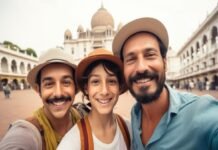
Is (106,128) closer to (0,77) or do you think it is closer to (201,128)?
(201,128)

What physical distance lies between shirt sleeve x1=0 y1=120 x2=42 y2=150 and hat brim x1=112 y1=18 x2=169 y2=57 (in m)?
0.84

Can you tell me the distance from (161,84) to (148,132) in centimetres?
34

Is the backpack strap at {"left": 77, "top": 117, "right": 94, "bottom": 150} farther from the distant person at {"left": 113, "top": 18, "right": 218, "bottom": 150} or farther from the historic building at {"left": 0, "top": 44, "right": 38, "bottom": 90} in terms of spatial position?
the historic building at {"left": 0, "top": 44, "right": 38, "bottom": 90}

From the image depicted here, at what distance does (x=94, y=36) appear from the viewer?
5441 cm

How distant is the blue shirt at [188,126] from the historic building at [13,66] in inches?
1007

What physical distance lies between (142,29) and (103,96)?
0.54m

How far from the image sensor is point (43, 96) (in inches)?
80.7

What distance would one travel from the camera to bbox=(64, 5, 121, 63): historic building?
5156 centimetres

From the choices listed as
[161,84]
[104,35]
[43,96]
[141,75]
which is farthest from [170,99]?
[104,35]

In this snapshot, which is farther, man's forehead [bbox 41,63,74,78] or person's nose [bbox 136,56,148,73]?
man's forehead [bbox 41,63,74,78]

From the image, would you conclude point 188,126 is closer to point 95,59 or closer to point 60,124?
point 95,59

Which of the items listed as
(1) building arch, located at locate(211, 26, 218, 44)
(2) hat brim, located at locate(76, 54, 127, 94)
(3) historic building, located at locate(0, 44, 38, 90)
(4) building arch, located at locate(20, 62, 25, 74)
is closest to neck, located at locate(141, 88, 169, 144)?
(2) hat brim, located at locate(76, 54, 127, 94)

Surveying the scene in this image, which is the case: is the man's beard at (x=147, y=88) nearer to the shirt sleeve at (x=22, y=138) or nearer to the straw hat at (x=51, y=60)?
the straw hat at (x=51, y=60)

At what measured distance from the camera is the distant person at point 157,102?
1.46 metres
